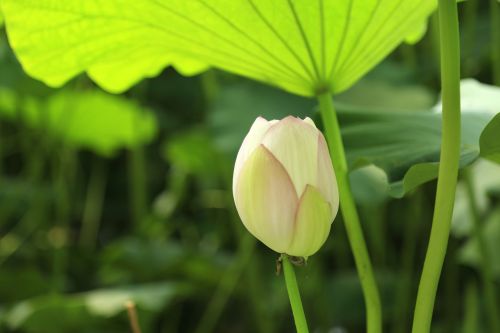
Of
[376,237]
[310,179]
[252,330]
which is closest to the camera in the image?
[310,179]

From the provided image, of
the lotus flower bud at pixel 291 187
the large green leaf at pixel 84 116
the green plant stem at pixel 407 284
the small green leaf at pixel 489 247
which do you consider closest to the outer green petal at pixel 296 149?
the lotus flower bud at pixel 291 187

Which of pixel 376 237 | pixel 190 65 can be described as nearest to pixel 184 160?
pixel 376 237

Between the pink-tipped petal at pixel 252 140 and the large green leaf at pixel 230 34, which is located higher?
the large green leaf at pixel 230 34

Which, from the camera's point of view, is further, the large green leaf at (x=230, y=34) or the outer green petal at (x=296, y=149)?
the large green leaf at (x=230, y=34)

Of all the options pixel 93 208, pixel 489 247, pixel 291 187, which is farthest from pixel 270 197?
pixel 93 208

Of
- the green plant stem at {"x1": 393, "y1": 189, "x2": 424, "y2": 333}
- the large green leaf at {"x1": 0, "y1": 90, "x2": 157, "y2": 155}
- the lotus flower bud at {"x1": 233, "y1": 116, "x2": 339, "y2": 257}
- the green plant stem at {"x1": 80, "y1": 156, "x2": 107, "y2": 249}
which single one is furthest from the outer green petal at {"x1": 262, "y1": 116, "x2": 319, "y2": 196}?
the green plant stem at {"x1": 80, "y1": 156, "x2": 107, "y2": 249}

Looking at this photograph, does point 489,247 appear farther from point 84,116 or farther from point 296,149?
point 84,116

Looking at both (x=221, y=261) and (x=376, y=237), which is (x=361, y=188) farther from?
(x=221, y=261)

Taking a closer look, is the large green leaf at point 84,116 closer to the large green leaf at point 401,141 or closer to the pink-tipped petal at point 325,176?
the large green leaf at point 401,141

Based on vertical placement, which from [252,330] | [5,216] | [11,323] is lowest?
[252,330]
